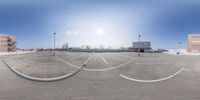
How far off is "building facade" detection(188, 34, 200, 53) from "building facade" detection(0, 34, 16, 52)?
9915 cm

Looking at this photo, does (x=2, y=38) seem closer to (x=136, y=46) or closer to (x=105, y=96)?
(x=136, y=46)

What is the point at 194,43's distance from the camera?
6625 centimetres

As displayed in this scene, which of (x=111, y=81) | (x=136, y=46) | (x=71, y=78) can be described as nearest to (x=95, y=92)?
(x=111, y=81)

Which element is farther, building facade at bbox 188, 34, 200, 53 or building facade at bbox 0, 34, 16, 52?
building facade at bbox 0, 34, 16, 52

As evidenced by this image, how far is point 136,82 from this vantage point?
7.02 metres

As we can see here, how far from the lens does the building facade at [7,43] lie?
238 feet

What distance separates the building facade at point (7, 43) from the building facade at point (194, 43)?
9915 centimetres

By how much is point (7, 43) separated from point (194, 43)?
336ft

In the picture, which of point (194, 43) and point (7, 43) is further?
point (7, 43)

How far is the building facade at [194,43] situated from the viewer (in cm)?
6556

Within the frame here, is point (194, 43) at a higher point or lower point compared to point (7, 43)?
lower

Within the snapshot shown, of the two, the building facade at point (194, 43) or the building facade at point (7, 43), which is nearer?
the building facade at point (194, 43)

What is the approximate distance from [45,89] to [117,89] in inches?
130

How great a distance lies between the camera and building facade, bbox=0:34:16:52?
2857 inches
